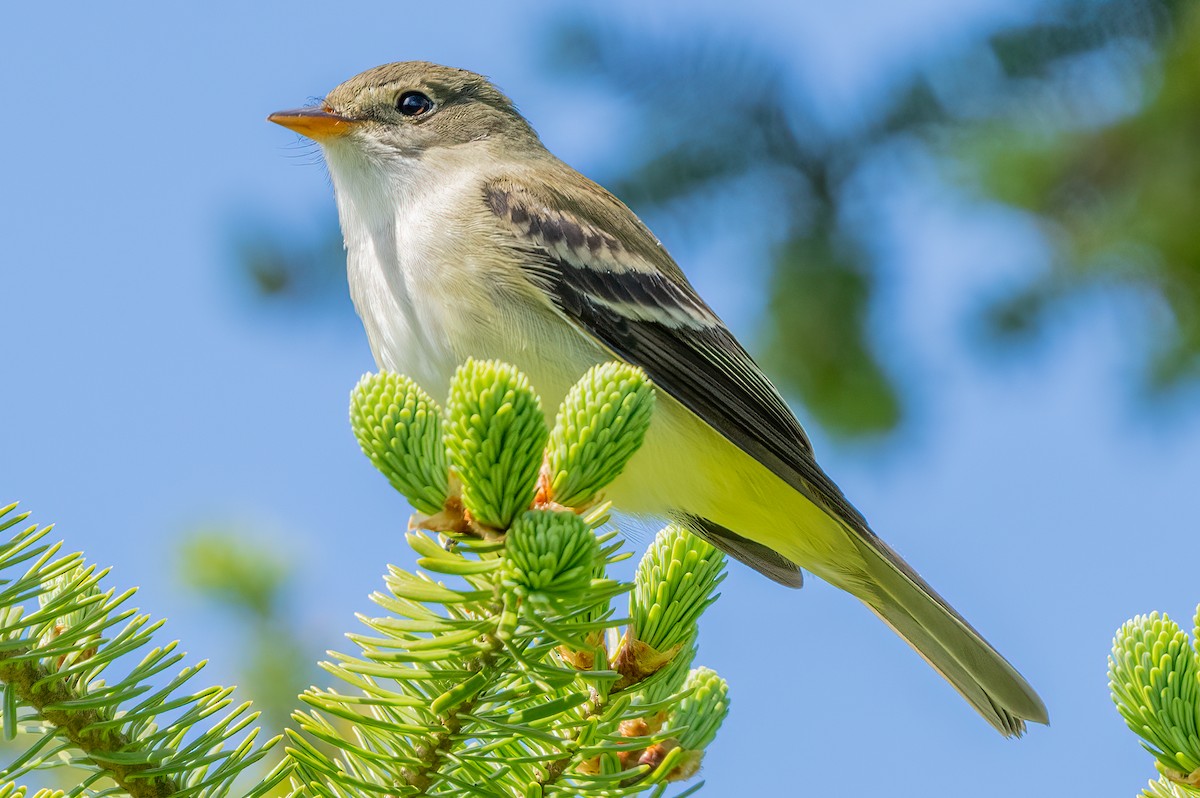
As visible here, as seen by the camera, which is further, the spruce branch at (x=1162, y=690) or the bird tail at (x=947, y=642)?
the bird tail at (x=947, y=642)

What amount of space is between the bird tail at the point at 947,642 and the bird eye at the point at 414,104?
6.99 feet

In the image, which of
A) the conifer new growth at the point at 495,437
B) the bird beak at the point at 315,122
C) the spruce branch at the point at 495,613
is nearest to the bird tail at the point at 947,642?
the spruce branch at the point at 495,613

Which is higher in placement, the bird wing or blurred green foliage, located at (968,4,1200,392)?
blurred green foliage, located at (968,4,1200,392)

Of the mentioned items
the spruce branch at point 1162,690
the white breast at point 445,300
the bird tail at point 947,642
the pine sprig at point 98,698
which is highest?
the white breast at point 445,300

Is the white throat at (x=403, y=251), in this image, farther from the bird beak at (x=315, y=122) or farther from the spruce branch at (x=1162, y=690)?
the spruce branch at (x=1162, y=690)

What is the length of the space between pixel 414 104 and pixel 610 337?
1380mm

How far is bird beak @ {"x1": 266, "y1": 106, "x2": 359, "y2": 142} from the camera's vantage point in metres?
3.84

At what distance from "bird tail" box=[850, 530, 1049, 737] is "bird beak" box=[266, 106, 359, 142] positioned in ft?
6.99

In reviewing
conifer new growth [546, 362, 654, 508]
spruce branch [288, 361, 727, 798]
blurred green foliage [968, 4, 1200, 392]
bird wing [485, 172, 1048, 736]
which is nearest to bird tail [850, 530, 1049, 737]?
bird wing [485, 172, 1048, 736]

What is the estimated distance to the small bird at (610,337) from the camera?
129 inches

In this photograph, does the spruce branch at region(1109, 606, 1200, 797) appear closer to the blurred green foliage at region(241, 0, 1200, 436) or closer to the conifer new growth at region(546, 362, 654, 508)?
the conifer new growth at region(546, 362, 654, 508)

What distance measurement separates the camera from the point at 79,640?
177 centimetres

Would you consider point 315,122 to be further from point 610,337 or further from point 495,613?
point 495,613

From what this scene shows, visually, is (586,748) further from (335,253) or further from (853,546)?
(335,253)
